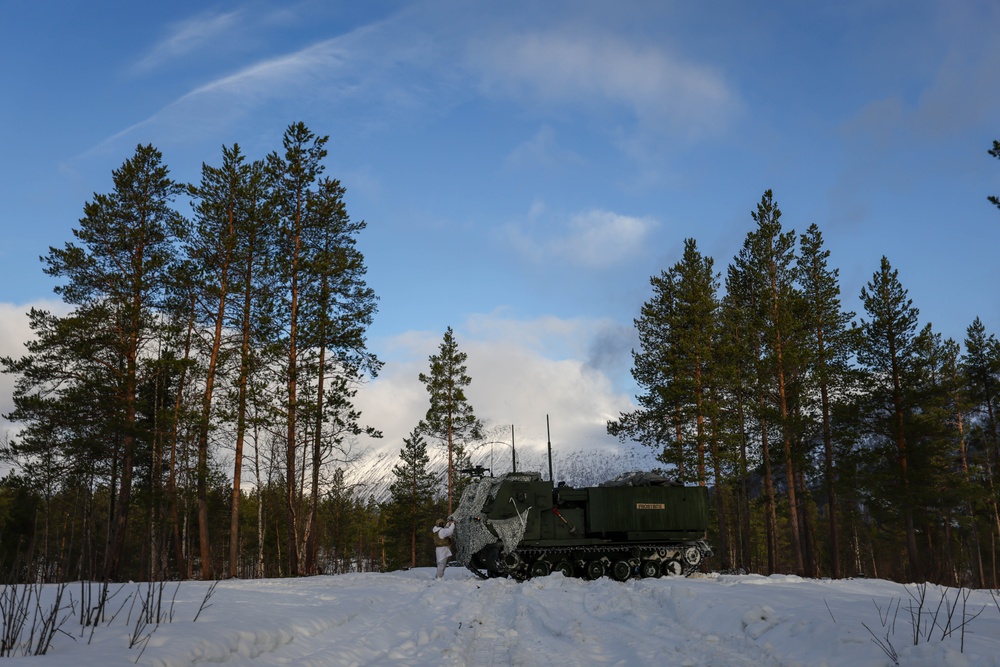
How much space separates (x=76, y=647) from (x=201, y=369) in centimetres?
2175

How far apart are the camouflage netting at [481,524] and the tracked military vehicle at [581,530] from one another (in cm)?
3

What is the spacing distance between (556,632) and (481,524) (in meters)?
12.8

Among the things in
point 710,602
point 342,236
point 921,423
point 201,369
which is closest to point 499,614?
point 710,602

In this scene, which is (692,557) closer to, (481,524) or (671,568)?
(671,568)

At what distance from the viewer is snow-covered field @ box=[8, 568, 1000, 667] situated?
6.69 m

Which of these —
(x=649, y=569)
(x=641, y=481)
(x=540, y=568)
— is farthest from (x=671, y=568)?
(x=540, y=568)

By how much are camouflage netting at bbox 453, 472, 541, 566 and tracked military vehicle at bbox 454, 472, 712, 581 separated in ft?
0.11

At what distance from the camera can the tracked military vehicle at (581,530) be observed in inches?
879

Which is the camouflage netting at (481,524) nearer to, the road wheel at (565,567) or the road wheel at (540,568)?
the road wheel at (540,568)

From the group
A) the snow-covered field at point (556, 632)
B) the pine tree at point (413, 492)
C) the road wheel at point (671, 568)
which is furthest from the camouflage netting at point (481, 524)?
the pine tree at point (413, 492)

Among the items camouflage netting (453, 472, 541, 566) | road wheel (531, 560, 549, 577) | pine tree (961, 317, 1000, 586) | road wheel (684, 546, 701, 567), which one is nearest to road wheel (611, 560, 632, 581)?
road wheel (684, 546, 701, 567)

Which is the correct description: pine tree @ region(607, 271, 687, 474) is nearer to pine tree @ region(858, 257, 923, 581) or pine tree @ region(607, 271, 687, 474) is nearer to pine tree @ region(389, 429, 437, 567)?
pine tree @ region(858, 257, 923, 581)

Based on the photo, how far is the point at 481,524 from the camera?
22.6 metres

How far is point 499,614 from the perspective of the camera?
1234cm
